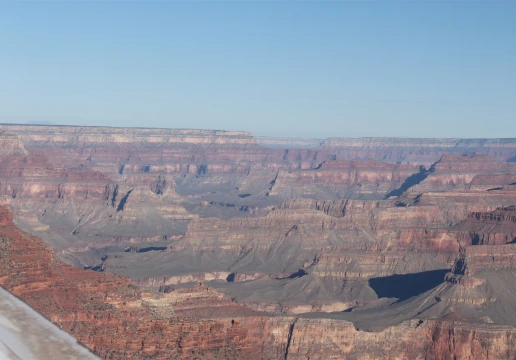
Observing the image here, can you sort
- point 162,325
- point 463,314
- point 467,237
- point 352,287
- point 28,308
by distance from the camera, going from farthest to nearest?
point 467,237, point 352,287, point 463,314, point 162,325, point 28,308

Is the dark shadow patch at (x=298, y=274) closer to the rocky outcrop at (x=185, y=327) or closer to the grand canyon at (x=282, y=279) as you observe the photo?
the grand canyon at (x=282, y=279)

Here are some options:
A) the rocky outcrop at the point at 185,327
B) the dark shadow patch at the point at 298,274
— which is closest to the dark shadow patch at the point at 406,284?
the dark shadow patch at the point at 298,274

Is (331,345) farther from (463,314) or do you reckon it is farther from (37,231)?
(37,231)

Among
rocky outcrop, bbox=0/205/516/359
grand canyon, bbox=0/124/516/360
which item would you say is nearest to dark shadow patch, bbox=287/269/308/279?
grand canyon, bbox=0/124/516/360

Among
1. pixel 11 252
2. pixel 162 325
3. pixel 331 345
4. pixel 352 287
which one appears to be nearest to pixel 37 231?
pixel 352 287

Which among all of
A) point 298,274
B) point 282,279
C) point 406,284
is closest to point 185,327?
point 282,279

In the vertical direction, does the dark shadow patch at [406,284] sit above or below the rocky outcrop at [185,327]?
below

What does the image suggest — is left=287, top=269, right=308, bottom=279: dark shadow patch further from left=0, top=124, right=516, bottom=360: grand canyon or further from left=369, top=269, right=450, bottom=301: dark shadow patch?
left=369, top=269, right=450, bottom=301: dark shadow patch

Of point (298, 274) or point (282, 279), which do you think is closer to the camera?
point (282, 279)

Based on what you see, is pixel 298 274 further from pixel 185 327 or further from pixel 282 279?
pixel 185 327
